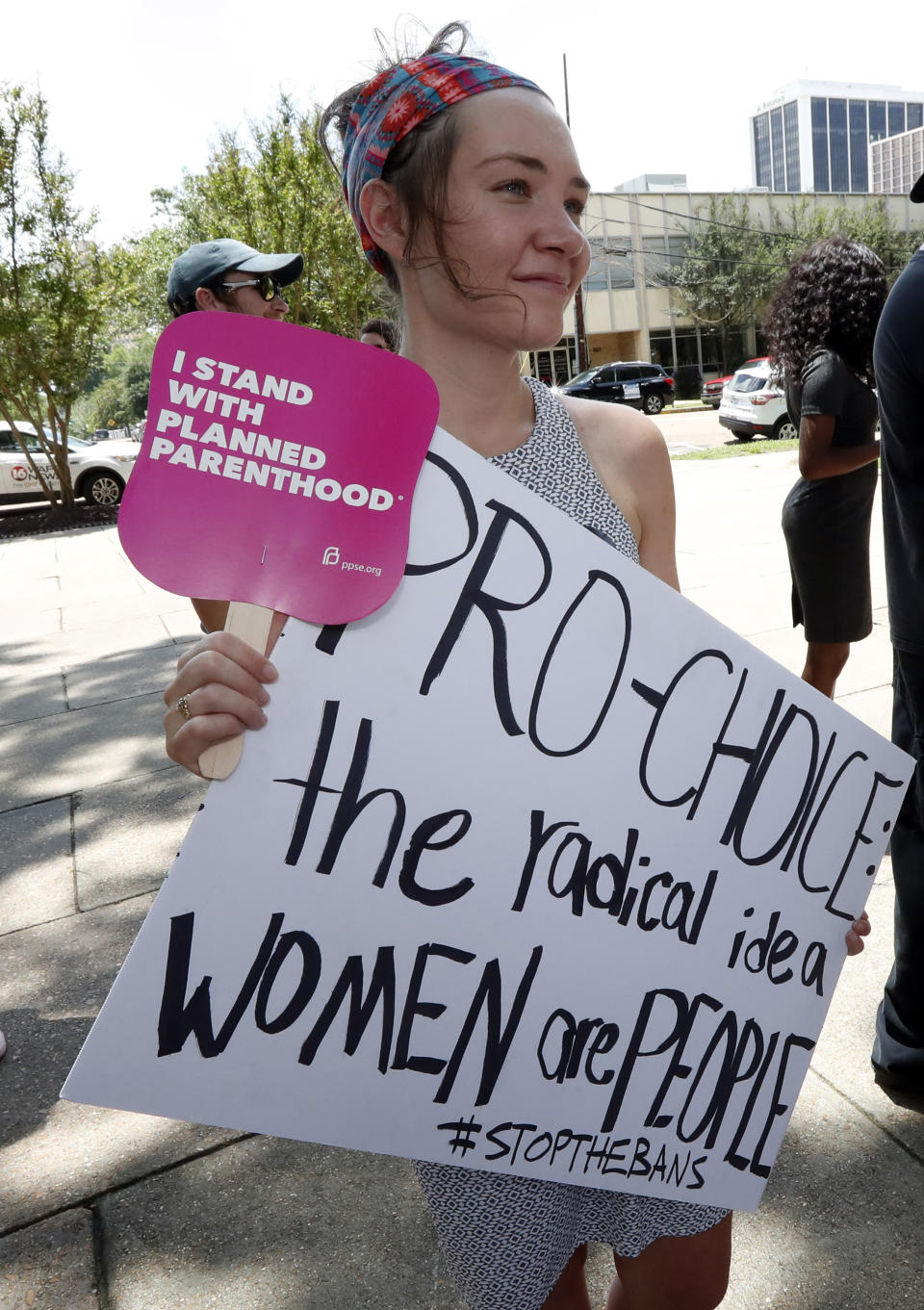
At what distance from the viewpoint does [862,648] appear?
527 centimetres

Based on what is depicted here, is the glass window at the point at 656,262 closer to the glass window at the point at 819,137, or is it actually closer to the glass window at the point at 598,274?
the glass window at the point at 598,274

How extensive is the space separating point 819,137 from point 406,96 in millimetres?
234344

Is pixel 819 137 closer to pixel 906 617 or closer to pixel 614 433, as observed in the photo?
pixel 906 617

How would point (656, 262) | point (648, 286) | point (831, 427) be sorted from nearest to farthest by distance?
point (831, 427)
point (656, 262)
point (648, 286)

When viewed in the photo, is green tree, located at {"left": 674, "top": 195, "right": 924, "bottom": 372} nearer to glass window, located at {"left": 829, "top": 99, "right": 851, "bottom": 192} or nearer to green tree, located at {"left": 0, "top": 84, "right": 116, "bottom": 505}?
green tree, located at {"left": 0, "top": 84, "right": 116, "bottom": 505}

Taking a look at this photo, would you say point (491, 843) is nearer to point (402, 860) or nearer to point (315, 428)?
point (402, 860)

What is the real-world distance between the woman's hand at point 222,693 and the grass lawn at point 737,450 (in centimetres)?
1608

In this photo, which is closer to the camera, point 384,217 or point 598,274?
point 384,217

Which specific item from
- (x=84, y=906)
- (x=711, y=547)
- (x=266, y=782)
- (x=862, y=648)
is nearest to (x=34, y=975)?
(x=84, y=906)

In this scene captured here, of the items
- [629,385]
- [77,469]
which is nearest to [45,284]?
[77,469]

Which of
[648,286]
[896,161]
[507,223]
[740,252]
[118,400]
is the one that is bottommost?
[118,400]

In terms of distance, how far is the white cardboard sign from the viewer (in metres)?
0.97

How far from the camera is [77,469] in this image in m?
17.8

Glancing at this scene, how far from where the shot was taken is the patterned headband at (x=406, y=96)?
1.11 m
